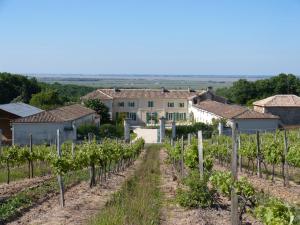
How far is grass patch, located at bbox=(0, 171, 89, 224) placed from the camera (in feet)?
42.2

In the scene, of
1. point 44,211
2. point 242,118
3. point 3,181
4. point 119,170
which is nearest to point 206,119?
point 242,118

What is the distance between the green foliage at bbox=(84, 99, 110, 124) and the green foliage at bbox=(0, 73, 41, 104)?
15166mm

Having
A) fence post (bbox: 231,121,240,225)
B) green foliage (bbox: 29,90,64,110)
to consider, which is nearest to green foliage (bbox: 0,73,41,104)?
green foliage (bbox: 29,90,64,110)

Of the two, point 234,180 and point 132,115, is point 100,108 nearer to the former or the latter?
point 132,115

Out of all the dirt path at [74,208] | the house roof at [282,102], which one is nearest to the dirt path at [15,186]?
the dirt path at [74,208]

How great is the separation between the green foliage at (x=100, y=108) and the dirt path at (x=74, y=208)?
4354cm

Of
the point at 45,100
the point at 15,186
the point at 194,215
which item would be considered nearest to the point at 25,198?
the point at 15,186

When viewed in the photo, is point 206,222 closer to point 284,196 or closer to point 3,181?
point 284,196

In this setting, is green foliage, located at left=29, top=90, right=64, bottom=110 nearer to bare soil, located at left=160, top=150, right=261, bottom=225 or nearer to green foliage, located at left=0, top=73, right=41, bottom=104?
green foliage, located at left=0, top=73, right=41, bottom=104

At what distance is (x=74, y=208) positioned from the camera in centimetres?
1353

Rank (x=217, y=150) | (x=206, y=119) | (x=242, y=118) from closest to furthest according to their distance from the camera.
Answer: (x=217, y=150) < (x=242, y=118) < (x=206, y=119)

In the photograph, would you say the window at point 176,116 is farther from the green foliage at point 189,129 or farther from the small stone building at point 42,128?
the small stone building at point 42,128

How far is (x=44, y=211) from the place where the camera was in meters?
13.3

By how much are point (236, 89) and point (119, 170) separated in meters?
59.1
